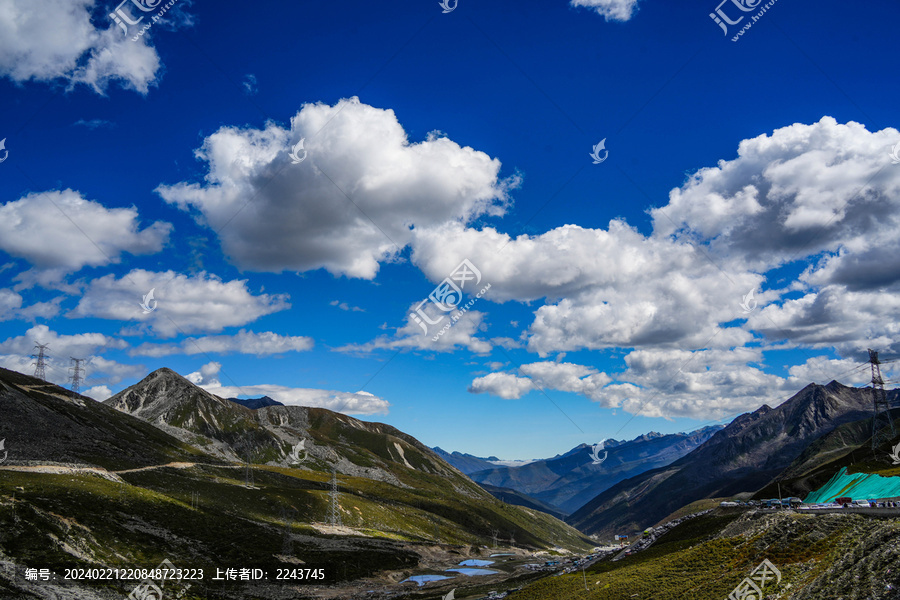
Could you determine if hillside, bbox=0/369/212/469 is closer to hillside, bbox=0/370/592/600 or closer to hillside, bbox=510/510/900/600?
hillside, bbox=0/370/592/600

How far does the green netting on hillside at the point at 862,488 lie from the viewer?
7775cm

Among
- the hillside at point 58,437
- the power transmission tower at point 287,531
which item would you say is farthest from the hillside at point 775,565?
the hillside at point 58,437

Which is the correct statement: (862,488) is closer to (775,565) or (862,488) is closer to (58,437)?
(775,565)

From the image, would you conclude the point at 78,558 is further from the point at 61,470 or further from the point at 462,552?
the point at 462,552

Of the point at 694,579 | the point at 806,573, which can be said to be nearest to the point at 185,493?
the point at 694,579

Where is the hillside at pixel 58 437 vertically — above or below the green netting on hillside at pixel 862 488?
above

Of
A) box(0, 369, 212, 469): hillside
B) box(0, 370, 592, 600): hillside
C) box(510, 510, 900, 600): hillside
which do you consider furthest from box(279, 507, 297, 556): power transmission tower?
box(510, 510, 900, 600): hillside

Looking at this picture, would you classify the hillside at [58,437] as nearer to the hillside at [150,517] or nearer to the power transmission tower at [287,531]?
the hillside at [150,517]

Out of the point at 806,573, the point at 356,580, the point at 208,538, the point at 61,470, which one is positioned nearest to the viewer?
the point at 806,573

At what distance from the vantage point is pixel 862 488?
89.9 meters

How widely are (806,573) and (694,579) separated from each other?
15.5 m

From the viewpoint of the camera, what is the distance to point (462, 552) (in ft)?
630

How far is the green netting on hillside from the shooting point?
7775 cm

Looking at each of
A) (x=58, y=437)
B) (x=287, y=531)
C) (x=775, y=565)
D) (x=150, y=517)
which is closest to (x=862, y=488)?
(x=775, y=565)
